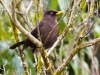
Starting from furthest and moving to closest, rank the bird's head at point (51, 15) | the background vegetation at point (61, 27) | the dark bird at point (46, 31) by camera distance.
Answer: the bird's head at point (51, 15), the dark bird at point (46, 31), the background vegetation at point (61, 27)

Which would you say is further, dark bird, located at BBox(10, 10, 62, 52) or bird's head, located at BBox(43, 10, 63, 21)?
bird's head, located at BBox(43, 10, 63, 21)

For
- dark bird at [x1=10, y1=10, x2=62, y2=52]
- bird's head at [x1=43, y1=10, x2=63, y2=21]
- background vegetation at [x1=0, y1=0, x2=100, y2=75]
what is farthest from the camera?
bird's head at [x1=43, y1=10, x2=63, y2=21]

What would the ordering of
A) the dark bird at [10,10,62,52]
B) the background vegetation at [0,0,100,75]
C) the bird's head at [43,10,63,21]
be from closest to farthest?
the background vegetation at [0,0,100,75] < the dark bird at [10,10,62,52] < the bird's head at [43,10,63,21]

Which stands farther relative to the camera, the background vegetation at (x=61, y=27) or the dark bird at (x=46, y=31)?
the dark bird at (x=46, y=31)

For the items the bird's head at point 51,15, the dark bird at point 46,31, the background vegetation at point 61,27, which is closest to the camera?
the background vegetation at point 61,27

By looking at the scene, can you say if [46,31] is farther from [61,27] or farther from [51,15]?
[61,27]

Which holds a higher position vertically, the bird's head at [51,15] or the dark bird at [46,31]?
the bird's head at [51,15]

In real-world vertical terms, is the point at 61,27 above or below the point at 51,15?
below

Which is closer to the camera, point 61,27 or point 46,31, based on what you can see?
point 46,31

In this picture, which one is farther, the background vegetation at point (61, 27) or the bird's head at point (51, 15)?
the bird's head at point (51, 15)

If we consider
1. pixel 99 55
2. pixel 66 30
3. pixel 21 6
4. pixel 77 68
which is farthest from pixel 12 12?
Result: pixel 99 55

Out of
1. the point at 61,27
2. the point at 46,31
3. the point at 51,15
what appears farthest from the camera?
the point at 61,27

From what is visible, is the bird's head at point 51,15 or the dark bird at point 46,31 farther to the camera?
the bird's head at point 51,15

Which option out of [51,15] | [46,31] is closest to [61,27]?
[51,15]
